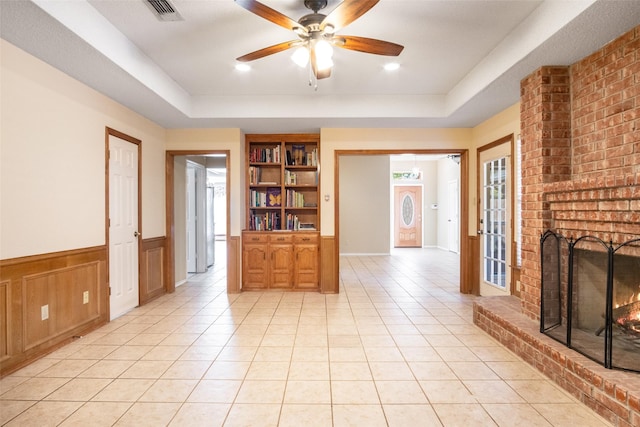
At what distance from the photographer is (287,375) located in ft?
8.13

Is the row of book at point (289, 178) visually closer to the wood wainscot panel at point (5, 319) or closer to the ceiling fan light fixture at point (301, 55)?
the ceiling fan light fixture at point (301, 55)

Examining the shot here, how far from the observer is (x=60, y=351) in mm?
2928

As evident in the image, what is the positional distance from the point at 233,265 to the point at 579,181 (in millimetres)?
4171

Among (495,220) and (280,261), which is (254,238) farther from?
(495,220)

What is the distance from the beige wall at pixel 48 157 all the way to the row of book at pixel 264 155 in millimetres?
1881

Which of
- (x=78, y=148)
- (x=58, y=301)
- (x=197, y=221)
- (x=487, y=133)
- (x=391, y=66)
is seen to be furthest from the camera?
(x=197, y=221)

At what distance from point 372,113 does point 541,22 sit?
215 centimetres

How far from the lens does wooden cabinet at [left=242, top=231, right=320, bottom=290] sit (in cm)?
511

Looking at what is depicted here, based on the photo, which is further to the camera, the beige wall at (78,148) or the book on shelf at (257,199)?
the book on shelf at (257,199)

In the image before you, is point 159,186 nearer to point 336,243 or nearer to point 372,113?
point 336,243

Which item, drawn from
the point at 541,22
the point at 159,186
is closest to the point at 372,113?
the point at 541,22

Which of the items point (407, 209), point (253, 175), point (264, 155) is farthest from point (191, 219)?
point (407, 209)

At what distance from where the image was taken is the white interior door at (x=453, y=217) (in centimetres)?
984

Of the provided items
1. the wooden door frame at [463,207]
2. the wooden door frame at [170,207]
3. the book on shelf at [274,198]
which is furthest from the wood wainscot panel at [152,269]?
the wooden door frame at [463,207]
